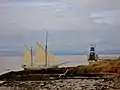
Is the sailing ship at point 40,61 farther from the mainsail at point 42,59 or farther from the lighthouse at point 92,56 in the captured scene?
the lighthouse at point 92,56

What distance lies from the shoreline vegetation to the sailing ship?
755mm

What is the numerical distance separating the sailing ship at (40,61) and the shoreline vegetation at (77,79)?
75cm

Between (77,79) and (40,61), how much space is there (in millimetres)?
2963

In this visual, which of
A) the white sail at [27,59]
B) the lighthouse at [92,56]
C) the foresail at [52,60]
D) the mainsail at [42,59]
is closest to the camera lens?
the lighthouse at [92,56]

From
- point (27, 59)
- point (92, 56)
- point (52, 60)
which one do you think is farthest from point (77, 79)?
point (27, 59)

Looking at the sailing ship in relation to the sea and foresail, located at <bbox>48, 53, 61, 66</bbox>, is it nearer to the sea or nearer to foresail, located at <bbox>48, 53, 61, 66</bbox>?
foresail, located at <bbox>48, 53, 61, 66</bbox>

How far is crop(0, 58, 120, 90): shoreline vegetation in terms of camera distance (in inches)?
243

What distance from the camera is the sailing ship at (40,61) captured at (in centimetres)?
971

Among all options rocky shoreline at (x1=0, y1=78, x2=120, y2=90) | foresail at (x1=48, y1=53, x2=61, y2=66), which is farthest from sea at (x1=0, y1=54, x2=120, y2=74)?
rocky shoreline at (x1=0, y1=78, x2=120, y2=90)

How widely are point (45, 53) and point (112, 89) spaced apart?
4212 mm

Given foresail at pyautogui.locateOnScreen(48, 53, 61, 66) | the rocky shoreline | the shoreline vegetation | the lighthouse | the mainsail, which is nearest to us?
the rocky shoreline

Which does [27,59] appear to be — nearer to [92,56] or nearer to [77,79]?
[92,56]

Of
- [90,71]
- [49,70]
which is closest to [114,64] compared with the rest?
[90,71]

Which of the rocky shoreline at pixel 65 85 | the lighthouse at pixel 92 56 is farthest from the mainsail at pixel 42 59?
the rocky shoreline at pixel 65 85
